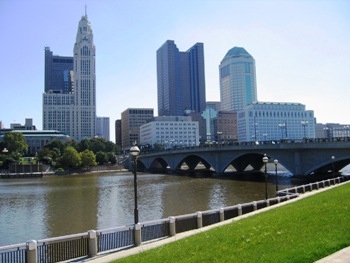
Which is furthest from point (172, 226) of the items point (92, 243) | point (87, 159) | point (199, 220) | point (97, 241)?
point (87, 159)

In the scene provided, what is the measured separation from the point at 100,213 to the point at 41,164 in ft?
368

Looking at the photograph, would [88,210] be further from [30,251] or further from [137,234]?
[30,251]

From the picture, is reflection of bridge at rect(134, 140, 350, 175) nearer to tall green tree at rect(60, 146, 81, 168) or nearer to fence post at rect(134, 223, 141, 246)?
fence post at rect(134, 223, 141, 246)

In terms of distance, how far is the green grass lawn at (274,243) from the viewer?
11.3 m

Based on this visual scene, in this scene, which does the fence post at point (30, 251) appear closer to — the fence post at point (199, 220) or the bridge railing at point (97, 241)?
the bridge railing at point (97, 241)

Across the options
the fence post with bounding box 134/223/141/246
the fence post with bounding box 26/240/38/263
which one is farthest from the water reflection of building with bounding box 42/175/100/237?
the fence post with bounding box 26/240/38/263

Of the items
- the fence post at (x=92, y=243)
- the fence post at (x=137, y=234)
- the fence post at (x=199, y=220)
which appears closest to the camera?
the fence post at (x=92, y=243)

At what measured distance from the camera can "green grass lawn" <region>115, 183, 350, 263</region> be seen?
37.1 ft

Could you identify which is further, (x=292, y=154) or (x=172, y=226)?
(x=292, y=154)

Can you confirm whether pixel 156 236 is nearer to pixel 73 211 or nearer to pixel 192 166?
pixel 73 211

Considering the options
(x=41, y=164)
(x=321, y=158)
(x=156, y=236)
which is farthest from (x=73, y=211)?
(x=41, y=164)

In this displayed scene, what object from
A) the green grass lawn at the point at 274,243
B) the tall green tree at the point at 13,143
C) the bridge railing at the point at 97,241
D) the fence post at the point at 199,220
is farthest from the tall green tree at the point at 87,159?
the green grass lawn at the point at 274,243

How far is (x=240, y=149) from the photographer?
86.0 m

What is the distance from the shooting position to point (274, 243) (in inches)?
507
